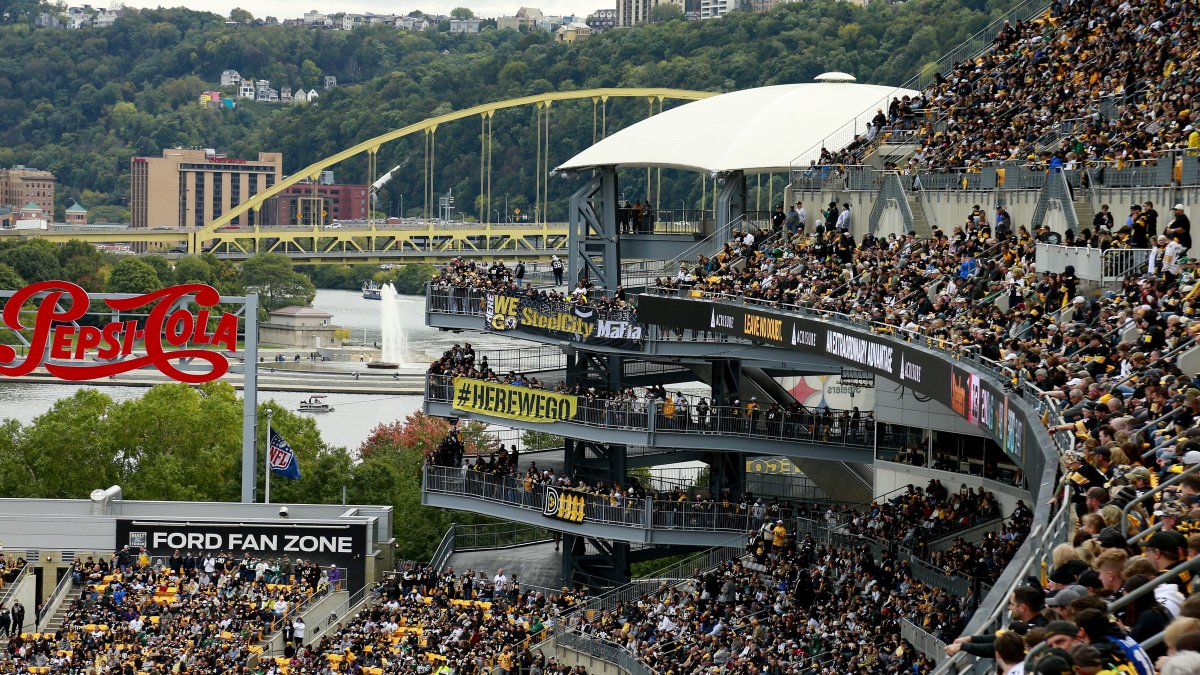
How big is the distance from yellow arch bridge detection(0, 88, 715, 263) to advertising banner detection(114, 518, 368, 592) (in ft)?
294

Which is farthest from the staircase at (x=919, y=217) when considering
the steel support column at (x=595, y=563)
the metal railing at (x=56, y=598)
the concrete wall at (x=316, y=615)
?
the metal railing at (x=56, y=598)

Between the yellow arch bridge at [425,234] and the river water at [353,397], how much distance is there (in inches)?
346

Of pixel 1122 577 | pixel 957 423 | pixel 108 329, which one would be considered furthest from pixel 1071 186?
pixel 108 329

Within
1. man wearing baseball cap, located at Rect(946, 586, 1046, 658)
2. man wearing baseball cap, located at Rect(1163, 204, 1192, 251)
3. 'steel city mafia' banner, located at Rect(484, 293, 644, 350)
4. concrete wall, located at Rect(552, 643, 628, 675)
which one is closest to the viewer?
man wearing baseball cap, located at Rect(946, 586, 1046, 658)

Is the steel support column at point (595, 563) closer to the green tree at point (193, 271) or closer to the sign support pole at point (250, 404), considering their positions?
the sign support pole at point (250, 404)

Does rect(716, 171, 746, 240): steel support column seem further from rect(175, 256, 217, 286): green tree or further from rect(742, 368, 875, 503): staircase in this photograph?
rect(175, 256, 217, 286): green tree

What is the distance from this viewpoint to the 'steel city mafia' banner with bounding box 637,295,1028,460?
78.5 ft

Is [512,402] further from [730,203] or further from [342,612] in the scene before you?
[730,203]

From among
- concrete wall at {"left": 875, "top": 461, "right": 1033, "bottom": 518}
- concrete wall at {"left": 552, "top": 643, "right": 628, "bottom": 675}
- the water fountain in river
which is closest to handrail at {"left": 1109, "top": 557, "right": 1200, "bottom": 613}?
concrete wall at {"left": 875, "top": 461, "right": 1033, "bottom": 518}

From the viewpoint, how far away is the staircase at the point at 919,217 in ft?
125

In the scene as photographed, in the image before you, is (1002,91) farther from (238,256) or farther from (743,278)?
(238,256)

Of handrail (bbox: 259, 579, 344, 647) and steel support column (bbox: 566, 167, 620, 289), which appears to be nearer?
handrail (bbox: 259, 579, 344, 647)

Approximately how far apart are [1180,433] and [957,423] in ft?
59.3

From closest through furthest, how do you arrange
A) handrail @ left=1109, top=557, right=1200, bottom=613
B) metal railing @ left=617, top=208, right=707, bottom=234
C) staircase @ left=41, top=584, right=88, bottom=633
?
handrail @ left=1109, top=557, right=1200, bottom=613 → staircase @ left=41, top=584, right=88, bottom=633 → metal railing @ left=617, top=208, right=707, bottom=234
